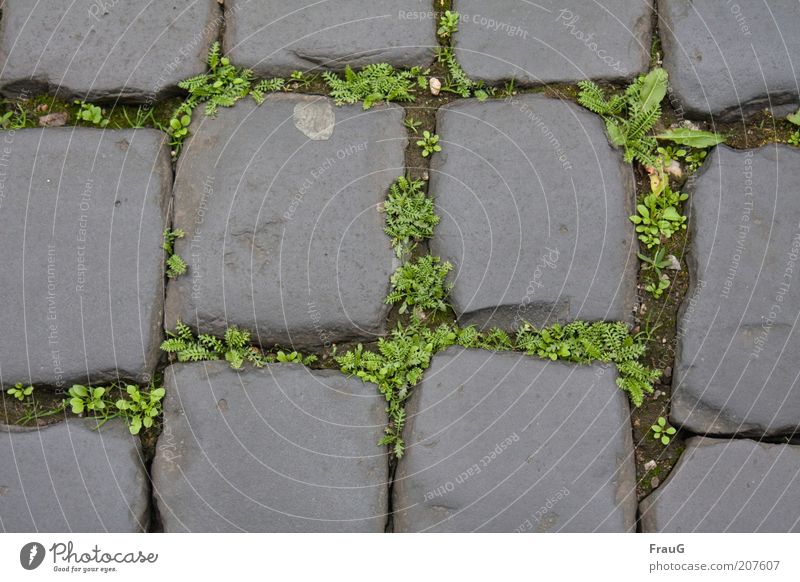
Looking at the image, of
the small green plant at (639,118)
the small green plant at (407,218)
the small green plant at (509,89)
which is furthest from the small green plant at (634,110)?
the small green plant at (407,218)

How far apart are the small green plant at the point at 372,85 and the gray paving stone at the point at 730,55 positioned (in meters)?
0.98

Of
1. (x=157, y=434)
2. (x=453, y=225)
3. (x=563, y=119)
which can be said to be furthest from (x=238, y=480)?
(x=563, y=119)

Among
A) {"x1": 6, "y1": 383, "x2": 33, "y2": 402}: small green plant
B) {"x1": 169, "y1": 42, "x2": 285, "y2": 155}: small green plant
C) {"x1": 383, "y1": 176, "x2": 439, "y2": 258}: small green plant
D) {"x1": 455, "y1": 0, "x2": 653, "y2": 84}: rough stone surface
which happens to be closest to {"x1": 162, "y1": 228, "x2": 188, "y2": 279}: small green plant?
{"x1": 169, "y1": 42, "x2": 285, "y2": 155}: small green plant

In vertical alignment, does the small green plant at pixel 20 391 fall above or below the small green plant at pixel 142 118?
below

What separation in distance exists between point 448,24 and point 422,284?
996mm

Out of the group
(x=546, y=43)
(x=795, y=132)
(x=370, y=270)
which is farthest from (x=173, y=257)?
(x=795, y=132)

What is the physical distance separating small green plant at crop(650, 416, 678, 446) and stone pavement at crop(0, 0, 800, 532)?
35mm

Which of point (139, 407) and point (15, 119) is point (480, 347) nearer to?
point (139, 407)

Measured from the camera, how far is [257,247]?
8.96 ft

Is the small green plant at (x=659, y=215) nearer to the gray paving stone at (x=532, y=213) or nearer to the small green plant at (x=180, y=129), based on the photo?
the gray paving stone at (x=532, y=213)

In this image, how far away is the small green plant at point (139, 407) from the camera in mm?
2672

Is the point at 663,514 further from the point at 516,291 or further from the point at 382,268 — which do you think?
the point at 382,268

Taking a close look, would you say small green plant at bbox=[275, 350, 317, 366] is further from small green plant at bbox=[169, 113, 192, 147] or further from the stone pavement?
small green plant at bbox=[169, 113, 192, 147]

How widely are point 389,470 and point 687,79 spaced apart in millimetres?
1832
